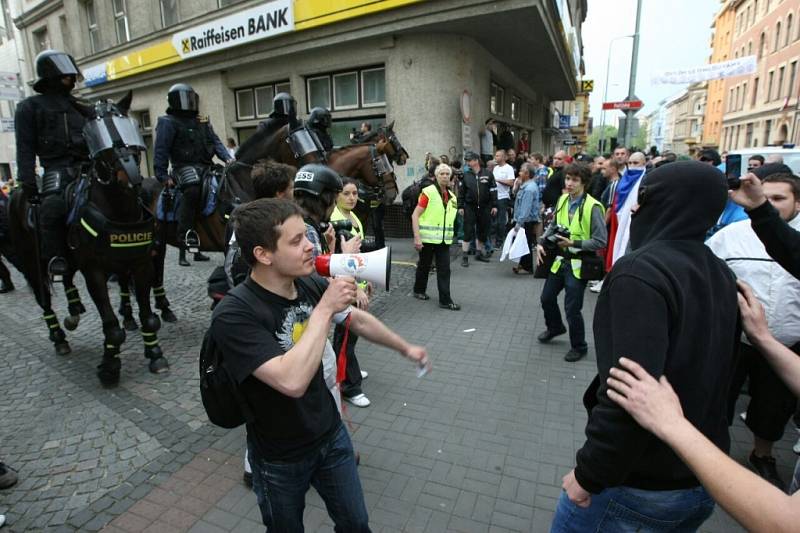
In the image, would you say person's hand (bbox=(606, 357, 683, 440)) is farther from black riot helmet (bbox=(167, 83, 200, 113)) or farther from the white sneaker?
black riot helmet (bbox=(167, 83, 200, 113))

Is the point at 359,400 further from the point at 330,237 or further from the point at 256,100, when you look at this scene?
the point at 256,100

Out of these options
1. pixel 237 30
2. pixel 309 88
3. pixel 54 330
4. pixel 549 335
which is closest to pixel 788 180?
pixel 549 335

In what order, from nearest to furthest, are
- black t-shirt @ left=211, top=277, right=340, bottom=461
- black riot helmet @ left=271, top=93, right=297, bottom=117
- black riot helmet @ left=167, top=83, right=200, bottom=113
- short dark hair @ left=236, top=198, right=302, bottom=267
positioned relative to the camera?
black t-shirt @ left=211, top=277, right=340, bottom=461 → short dark hair @ left=236, top=198, right=302, bottom=267 → black riot helmet @ left=167, top=83, right=200, bottom=113 → black riot helmet @ left=271, top=93, right=297, bottom=117

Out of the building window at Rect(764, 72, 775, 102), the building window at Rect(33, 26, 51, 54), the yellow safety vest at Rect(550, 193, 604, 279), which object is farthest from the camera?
the building window at Rect(764, 72, 775, 102)

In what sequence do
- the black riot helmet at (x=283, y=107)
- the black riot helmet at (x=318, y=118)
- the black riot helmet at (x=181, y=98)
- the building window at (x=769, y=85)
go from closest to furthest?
the black riot helmet at (x=181, y=98), the black riot helmet at (x=283, y=107), the black riot helmet at (x=318, y=118), the building window at (x=769, y=85)

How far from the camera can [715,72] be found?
62.5 ft

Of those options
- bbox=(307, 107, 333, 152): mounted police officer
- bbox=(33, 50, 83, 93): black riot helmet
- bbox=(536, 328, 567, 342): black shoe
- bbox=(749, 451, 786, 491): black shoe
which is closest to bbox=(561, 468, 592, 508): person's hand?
bbox=(749, 451, 786, 491): black shoe

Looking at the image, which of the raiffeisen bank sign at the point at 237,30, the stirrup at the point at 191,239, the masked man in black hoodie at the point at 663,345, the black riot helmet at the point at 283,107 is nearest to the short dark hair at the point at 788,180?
the masked man in black hoodie at the point at 663,345

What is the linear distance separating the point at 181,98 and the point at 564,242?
5034mm

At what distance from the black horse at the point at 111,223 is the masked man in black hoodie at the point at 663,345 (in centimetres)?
409

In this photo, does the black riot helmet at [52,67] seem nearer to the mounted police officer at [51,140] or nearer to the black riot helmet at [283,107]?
the mounted police officer at [51,140]

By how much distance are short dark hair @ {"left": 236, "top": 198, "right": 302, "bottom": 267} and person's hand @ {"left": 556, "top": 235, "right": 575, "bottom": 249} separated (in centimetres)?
360

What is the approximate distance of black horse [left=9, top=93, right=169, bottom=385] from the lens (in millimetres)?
3984

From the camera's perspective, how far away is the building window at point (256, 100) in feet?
44.3
